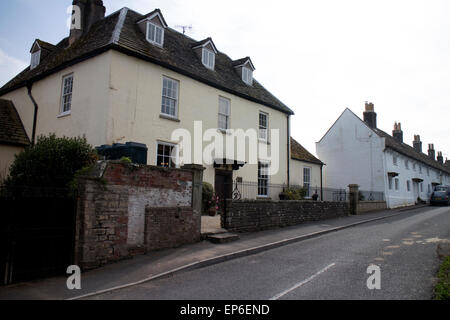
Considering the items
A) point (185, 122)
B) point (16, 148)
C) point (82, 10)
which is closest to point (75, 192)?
point (185, 122)

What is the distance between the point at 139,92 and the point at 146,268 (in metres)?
7.96

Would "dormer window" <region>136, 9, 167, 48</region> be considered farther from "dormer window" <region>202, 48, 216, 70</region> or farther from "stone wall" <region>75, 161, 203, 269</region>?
"stone wall" <region>75, 161, 203, 269</region>

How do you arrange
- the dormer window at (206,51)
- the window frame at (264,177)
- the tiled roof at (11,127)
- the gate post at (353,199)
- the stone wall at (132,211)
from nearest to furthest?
the stone wall at (132,211)
the tiled roof at (11,127)
the dormer window at (206,51)
the window frame at (264,177)
the gate post at (353,199)

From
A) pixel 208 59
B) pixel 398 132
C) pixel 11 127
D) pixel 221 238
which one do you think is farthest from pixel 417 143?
pixel 11 127

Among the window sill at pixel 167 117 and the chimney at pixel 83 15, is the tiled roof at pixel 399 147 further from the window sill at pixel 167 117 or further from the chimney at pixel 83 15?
the chimney at pixel 83 15

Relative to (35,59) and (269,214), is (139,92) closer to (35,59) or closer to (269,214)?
(269,214)

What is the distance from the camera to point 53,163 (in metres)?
8.98

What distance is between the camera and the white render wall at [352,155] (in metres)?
27.6

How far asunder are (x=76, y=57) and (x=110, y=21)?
2687 mm

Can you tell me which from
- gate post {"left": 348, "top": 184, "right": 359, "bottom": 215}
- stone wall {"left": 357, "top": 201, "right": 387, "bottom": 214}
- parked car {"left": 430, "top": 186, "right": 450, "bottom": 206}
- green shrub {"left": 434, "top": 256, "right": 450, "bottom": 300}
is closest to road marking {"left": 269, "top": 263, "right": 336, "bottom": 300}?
green shrub {"left": 434, "top": 256, "right": 450, "bottom": 300}

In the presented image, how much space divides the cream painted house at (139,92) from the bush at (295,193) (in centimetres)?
100

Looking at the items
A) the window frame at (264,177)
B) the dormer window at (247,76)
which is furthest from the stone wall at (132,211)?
the dormer window at (247,76)

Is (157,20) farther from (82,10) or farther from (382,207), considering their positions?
(382,207)
